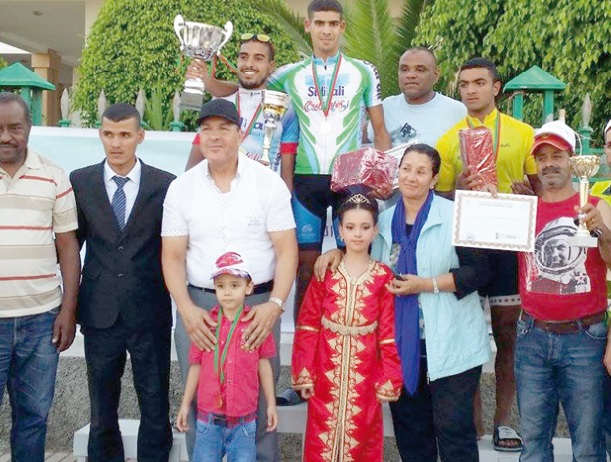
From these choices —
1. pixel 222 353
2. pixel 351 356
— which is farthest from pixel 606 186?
pixel 222 353

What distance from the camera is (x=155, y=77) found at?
9539 millimetres

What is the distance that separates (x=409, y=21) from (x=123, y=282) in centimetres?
743

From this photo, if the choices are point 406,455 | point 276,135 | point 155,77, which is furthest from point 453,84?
point 406,455

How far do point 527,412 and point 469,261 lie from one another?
0.77 m

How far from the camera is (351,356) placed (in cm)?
386

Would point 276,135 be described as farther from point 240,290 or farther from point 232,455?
point 232,455

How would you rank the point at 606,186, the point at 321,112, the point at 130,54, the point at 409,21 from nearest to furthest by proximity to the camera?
the point at 606,186, the point at 321,112, the point at 130,54, the point at 409,21

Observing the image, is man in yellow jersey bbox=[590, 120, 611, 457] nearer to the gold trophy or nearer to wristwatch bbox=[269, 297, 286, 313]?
the gold trophy

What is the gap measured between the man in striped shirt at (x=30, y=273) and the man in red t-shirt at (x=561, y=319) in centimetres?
231

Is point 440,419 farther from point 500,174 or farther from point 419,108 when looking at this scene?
point 419,108

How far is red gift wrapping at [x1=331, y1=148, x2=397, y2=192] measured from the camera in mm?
4113

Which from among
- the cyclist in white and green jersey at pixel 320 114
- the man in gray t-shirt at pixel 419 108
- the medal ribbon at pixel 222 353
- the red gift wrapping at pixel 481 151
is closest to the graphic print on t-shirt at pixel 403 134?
the man in gray t-shirt at pixel 419 108

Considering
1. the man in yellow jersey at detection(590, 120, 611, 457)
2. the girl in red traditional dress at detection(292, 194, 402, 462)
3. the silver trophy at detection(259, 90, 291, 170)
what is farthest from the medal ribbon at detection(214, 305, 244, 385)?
the man in yellow jersey at detection(590, 120, 611, 457)

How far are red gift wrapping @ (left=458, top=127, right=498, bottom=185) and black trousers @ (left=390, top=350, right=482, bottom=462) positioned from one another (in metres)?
0.99
